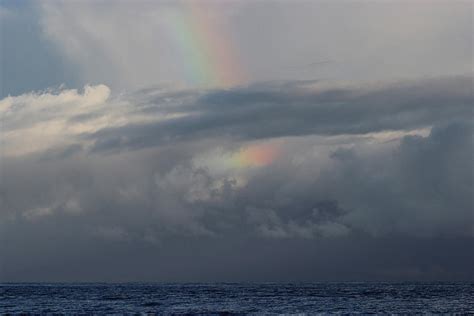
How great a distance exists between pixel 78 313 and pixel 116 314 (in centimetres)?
708

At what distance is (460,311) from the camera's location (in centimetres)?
9931

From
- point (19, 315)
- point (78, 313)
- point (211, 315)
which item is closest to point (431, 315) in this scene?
point (211, 315)

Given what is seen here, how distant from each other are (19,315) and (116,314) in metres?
12.5

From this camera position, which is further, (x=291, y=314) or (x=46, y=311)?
(x=46, y=311)

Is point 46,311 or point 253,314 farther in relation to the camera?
point 46,311

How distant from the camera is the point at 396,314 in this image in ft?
310

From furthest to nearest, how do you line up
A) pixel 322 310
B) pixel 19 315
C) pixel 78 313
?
1. pixel 322 310
2. pixel 78 313
3. pixel 19 315

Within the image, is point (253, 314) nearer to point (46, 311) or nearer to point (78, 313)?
point (78, 313)

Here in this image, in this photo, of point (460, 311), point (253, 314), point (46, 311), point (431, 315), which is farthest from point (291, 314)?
point (46, 311)

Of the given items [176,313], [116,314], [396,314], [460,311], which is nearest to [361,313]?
[396,314]

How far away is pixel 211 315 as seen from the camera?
92.8 meters

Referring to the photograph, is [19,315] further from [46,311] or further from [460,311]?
[460,311]

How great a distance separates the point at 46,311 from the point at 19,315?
992 centimetres

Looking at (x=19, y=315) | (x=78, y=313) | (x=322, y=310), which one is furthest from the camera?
(x=322, y=310)
